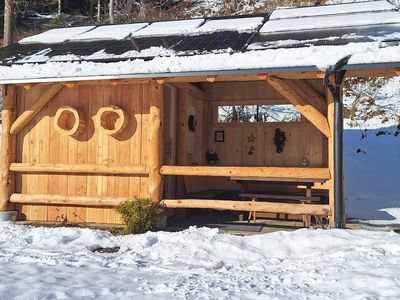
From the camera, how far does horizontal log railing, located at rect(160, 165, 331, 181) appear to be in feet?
22.4

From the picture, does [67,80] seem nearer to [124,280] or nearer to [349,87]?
[124,280]

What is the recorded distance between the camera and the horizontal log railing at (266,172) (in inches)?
269

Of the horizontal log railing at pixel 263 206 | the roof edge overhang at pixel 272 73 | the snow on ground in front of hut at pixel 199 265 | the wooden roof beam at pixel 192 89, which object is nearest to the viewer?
the snow on ground in front of hut at pixel 199 265

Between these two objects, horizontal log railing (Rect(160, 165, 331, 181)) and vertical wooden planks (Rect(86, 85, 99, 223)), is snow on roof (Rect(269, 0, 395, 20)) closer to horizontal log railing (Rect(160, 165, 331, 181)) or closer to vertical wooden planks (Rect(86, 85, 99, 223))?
horizontal log railing (Rect(160, 165, 331, 181))

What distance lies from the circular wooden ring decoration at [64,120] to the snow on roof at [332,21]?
3724 mm

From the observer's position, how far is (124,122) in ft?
25.9

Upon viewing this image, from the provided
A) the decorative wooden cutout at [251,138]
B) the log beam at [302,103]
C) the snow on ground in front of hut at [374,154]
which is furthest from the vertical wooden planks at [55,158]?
the snow on ground in front of hut at [374,154]

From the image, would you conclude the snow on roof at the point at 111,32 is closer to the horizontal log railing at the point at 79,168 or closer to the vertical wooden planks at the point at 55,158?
the vertical wooden planks at the point at 55,158

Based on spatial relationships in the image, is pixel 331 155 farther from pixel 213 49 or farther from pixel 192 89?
pixel 192 89

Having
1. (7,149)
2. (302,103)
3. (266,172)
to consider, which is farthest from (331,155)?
(7,149)

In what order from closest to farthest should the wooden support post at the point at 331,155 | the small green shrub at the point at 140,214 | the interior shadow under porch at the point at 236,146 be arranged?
1. the wooden support post at the point at 331,155
2. the small green shrub at the point at 140,214
3. the interior shadow under porch at the point at 236,146

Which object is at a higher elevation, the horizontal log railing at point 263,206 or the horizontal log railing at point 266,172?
the horizontal log railing at point 266,172

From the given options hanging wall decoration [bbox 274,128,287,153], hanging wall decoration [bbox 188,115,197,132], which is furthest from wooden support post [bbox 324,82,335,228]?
hanging wall decoration [bbox 188,115,197,132]

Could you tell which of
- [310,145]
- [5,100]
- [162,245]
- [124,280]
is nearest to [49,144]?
[5,100]
